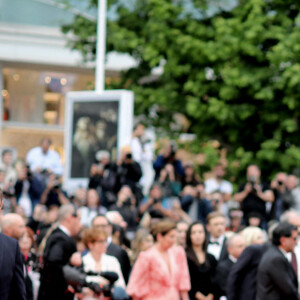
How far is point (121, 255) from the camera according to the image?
12.8 m

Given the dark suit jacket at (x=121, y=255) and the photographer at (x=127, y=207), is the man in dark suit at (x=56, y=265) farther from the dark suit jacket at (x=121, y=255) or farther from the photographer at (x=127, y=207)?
the photographer at (x=127, y=207)

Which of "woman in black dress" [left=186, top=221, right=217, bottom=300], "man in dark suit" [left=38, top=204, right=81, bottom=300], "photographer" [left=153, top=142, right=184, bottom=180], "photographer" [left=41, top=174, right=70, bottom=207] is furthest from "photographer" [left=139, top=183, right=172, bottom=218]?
"man in dark suit" [left=38, top=204, right=81, bottom=300]

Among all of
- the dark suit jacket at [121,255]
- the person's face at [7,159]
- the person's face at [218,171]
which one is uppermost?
the person's face at [7,159]

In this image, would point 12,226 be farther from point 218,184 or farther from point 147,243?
point 218,184

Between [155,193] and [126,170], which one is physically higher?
[126,170]

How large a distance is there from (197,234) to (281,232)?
2.38m

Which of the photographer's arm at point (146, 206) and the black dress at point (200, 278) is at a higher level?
the photographer's arm at point (146, 206)

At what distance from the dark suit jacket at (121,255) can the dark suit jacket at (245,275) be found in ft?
5.16

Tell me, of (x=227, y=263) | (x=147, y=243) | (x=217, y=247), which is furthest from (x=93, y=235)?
(x=217, y=247)

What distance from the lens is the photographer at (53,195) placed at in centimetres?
1862

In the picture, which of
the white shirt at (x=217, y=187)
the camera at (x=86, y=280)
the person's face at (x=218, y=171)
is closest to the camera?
the camera at (x=86, y=280)

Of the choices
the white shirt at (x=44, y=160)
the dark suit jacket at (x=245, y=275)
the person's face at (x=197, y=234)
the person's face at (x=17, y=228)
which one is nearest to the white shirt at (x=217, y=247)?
the person's face at (x=197, y=234)

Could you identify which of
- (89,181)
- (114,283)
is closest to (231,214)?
(89,181)

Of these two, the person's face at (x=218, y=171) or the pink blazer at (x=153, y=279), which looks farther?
the person's face at (x=218, y=171)
